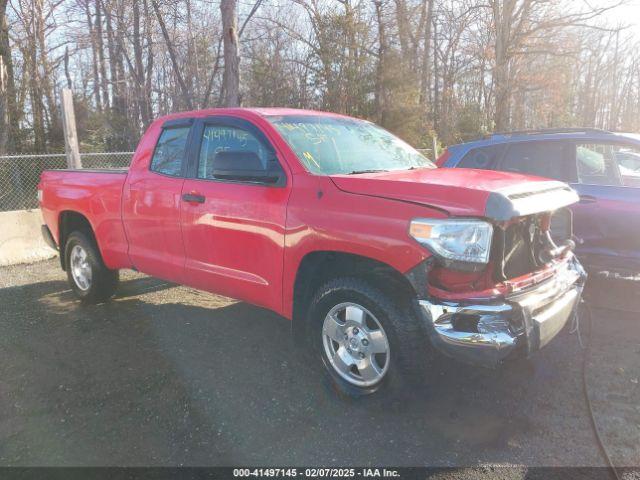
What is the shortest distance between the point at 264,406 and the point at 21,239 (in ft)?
21.0

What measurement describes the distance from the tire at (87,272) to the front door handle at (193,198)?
181cm

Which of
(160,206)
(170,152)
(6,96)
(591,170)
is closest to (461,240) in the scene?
(160,206)

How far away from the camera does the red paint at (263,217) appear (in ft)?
9.65

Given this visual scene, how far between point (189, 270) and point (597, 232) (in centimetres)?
414

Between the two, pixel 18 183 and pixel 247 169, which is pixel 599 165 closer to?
pixel 247 169

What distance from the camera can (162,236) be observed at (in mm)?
4449

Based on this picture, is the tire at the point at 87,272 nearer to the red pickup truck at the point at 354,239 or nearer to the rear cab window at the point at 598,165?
the red pickup truck at the point at 354,239

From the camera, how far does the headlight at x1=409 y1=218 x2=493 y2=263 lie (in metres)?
2.80

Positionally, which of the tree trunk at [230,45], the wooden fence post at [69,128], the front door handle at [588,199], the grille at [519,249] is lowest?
the grille at [519,249]

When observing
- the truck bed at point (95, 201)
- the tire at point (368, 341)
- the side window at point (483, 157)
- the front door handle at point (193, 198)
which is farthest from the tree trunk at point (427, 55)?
the tire at point (368, 341)

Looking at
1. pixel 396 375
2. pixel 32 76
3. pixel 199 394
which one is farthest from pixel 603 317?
pixel 32 76

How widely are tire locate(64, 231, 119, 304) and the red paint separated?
8.6 inches

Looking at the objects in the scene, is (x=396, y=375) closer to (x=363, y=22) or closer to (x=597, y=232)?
(x=597, y=232)

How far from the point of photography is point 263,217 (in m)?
3.59
